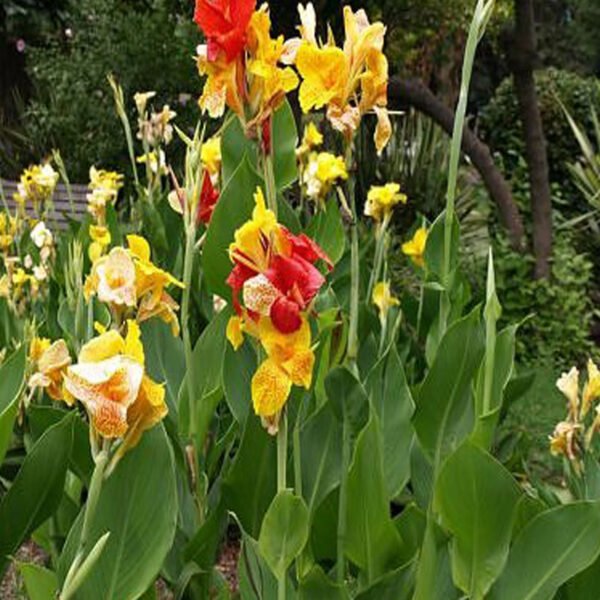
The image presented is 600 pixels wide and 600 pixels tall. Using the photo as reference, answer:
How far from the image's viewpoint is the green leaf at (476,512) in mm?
1210

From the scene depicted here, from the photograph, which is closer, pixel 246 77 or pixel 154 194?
pixel 246 77

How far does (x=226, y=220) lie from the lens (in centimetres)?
139

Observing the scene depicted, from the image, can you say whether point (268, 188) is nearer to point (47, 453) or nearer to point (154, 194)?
point (47, 453)

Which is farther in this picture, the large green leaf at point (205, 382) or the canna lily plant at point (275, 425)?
the large green leaf at point (205, 382)

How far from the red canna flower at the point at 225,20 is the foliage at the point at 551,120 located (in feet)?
18.9

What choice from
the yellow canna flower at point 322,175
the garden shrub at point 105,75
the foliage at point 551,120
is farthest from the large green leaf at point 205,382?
the foliage at point 551,120

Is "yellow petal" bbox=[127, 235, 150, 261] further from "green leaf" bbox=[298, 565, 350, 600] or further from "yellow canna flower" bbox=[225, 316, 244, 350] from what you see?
"green leaf" bbox=[298, 565, 350, 600]

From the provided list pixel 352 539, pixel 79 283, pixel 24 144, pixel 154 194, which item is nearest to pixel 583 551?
pixel 352 539

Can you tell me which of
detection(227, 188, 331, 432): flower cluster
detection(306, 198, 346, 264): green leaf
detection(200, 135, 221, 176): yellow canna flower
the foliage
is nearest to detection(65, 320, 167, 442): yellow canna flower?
detection(227, 188, 331, 432): flower cluster

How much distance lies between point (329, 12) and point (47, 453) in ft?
14.2

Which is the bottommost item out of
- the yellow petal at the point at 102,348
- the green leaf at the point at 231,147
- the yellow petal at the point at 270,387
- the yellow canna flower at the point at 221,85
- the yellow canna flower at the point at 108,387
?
the yellow petal at the point at 270,387

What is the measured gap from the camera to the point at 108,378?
2.85 ft

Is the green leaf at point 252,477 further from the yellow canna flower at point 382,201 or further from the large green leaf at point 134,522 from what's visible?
the yellow canna flower at point 382,201

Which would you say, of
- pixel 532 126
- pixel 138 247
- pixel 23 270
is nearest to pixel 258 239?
pixel 138 247
